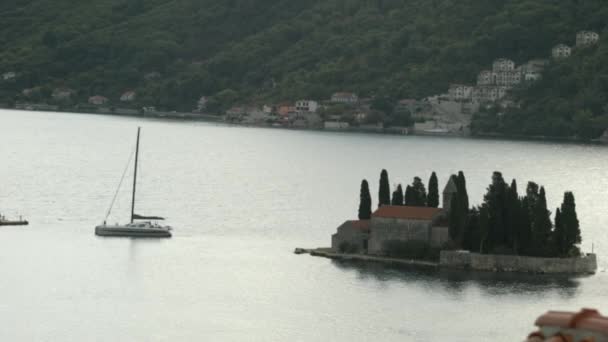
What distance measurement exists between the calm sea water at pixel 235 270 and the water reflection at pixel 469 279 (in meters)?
0.08

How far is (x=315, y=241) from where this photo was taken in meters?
66.7

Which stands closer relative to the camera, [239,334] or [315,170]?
[239,334]

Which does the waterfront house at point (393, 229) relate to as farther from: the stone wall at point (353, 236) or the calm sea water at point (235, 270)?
the calm sea water at point (235, 270)

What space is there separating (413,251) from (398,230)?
3.47ft

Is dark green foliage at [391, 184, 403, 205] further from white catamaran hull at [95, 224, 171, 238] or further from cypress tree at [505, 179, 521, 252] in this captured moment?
white catamaran hull at [95, 224, 171, 238]

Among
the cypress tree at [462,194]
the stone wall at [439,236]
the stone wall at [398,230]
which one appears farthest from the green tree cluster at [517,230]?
the stone wall at [398,230]

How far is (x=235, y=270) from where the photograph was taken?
56.8 metres

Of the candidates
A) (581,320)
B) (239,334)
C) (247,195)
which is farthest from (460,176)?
(581,320)

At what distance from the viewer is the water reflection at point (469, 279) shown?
174ft

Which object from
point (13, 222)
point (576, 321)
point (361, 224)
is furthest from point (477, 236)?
point (576, 321)

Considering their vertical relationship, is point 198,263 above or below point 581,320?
below

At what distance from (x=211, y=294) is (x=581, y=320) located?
35.7 m

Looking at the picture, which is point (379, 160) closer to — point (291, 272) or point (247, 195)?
point (247, 195)

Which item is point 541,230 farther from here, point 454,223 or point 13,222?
point 13,222
